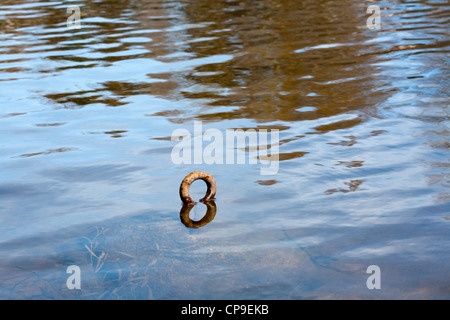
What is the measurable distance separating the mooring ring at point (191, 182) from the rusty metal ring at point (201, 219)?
41mm

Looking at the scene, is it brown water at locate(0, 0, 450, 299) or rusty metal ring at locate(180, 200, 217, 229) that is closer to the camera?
brown water at locate(0, 0, 450, 299)

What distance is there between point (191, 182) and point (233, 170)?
87 cm

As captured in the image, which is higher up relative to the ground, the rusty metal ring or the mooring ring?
the mooring ring

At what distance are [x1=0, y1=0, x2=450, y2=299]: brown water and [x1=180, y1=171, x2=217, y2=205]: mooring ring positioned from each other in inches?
4.2

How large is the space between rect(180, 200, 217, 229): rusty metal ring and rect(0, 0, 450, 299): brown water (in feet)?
0.08

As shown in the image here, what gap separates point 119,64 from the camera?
8.53 metres

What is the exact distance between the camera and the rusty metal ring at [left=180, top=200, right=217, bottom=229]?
381 cm

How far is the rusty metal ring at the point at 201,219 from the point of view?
150 inches

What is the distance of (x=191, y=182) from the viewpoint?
12.6ft

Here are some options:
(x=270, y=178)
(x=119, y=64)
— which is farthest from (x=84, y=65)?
(x=270, y=178)

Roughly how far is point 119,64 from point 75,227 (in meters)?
5.10

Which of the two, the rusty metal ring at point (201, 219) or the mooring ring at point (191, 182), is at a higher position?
the mooring ring at point (191, 182)

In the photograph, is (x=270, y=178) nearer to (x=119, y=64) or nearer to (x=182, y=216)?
(x=182, y=216)
